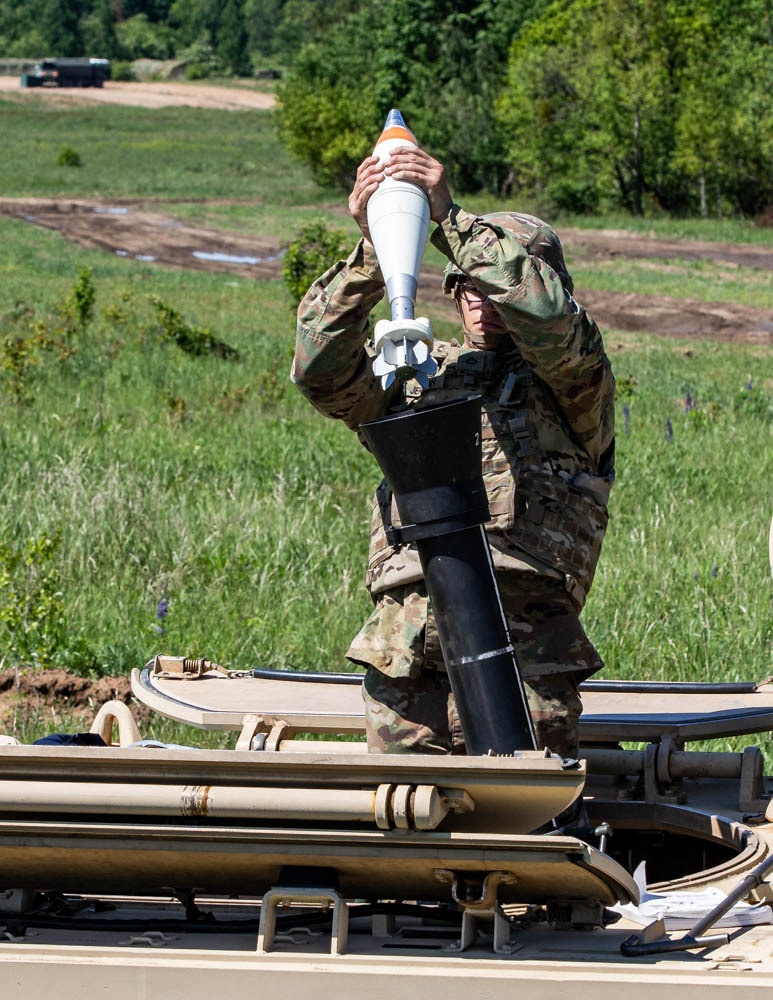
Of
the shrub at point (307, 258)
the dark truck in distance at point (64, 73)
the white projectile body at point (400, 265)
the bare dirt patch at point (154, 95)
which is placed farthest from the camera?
the dark truck in distance at point (64, 73)

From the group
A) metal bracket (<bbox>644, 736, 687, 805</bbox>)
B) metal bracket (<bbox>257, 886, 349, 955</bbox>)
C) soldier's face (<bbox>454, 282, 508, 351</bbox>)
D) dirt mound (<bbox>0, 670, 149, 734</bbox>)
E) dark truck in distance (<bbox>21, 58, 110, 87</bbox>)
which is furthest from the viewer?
dark truck in distance (<bbox>21, 58, 110, 87</bbox>)

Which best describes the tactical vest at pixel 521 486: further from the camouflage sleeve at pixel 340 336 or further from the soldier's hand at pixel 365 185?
the soldier's hand at pixel 365 185

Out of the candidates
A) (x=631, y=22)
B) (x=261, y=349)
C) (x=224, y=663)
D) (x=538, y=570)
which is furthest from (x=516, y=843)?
(x=631, y=22)

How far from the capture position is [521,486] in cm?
349

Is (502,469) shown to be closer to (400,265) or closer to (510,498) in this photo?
(510,498)

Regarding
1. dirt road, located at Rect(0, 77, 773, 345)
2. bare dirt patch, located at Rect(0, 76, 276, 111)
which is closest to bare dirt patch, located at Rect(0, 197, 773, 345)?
dirt road, located at Rect(0, 77, 773, 345)

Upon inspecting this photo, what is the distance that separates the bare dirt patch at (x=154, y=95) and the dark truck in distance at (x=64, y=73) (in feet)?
1.58

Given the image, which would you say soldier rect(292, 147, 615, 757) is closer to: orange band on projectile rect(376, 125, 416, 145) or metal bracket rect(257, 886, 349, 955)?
orange band on projectile rect(376, 125, 416, 145)

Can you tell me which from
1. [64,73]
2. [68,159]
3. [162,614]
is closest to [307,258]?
[162,614]

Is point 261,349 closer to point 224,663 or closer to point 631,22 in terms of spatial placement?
point 224,663

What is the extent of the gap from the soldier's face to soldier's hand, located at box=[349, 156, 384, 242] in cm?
27

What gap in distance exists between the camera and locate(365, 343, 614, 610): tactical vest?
11.3ft

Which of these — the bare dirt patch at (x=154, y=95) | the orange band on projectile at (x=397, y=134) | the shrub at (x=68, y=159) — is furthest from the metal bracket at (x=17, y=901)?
the bare dirt patch at (x=154, y=95)

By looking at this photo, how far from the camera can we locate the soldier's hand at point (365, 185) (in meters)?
3.33
